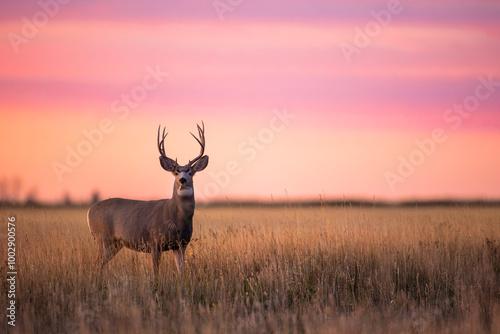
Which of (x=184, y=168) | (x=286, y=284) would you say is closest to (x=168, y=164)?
(x=184, y=168)

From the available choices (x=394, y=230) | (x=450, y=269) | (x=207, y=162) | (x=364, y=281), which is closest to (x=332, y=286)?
(x=364, y=281)

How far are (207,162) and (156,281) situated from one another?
243 cm

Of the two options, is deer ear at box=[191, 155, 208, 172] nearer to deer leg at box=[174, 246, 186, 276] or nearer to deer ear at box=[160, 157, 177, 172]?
deer ear at box=[160, 157, 177, 172]

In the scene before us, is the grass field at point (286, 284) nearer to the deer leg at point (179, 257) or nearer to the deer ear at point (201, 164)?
the deer leg at point (179, 257)

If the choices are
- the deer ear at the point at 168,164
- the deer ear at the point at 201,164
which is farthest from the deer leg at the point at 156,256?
the deer ear at the point at 201,164

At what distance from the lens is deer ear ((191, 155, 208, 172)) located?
415 inches

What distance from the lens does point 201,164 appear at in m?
10.6

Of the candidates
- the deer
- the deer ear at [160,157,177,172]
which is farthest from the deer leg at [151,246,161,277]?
the deer ear at [160,157,177,172]

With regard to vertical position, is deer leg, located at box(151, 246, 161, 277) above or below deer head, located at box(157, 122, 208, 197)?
below

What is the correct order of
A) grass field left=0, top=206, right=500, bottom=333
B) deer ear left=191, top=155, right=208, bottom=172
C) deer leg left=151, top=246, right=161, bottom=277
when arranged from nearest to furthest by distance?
grass field left=0, top=206, right=500, bottom=333 → deer leg left=151, top=246, right=161, bottom=277 → deer ear left=191, top=155, right=208, bottom=172

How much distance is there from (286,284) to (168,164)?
10.6ft

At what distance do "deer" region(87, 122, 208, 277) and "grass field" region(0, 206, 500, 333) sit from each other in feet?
0.82

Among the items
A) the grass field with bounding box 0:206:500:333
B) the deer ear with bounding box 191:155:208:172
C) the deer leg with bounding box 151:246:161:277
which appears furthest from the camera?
the deer ear with bounding box 191:155:208:172

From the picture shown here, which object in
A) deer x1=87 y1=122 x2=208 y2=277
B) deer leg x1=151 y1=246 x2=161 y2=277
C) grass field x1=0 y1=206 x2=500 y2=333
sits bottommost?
grass field x1=0 y1=206 x2=500 y2=333
